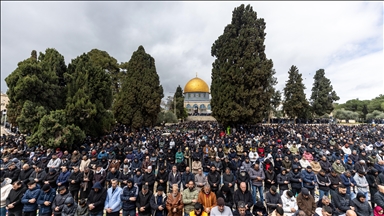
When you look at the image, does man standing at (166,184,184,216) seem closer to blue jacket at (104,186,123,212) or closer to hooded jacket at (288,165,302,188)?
blue jacket at (104,186,123,212)

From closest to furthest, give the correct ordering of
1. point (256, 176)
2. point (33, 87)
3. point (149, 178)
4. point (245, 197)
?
point (245, 197) → point (149, 178) → point (256, 176) → point (33, 87)

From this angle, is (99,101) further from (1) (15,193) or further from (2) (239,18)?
(2) (239,18)

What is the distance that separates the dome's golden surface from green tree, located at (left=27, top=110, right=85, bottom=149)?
46.4 m

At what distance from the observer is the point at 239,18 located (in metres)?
19.5

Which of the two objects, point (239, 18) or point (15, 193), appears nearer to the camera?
point (15, 193)

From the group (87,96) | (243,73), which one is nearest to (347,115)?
(243,73)

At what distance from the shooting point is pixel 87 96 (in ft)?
39.5

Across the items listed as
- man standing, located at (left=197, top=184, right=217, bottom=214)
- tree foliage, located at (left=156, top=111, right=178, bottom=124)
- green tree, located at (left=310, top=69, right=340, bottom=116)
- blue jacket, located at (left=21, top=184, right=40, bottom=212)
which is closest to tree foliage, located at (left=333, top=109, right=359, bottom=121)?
green tree, located at (left=310, top=69, right=340, bottom=116)

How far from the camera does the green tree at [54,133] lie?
30.9 feet

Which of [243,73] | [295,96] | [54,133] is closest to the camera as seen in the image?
[54,133]

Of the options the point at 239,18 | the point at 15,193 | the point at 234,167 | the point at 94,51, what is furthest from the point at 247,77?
the point at 94,51

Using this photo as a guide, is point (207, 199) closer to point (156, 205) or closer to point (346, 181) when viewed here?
point (156, 205)

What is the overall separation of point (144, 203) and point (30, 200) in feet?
8.09

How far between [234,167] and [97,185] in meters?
4.45
